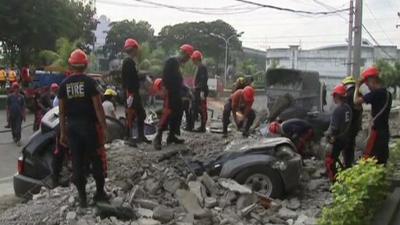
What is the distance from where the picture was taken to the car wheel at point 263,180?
7.09m

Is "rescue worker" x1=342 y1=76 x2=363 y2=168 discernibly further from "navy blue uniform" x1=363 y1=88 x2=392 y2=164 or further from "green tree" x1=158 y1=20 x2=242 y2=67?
"green tree" x1=158 y1=20 x2=242 y2=67

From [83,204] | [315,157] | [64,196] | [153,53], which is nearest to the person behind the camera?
[83,204]

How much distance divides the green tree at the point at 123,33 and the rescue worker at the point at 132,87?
65029 millimetres

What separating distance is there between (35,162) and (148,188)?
2.20 m

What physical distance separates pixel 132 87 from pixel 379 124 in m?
3.61

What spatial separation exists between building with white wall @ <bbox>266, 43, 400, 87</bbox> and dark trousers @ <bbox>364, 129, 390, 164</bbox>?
209ft

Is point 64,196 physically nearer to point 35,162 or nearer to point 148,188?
point 148,188

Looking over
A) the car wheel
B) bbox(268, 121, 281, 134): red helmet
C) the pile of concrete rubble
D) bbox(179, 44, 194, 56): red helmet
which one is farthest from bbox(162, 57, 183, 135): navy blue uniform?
the car wheel

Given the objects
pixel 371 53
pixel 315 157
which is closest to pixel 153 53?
pixel 315 157

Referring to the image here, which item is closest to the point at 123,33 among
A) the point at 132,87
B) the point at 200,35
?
the point at 200,35

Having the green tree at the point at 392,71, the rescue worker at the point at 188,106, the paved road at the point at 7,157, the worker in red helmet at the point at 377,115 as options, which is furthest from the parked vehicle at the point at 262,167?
the green tree at the point at 392,71

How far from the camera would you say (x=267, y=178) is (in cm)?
717

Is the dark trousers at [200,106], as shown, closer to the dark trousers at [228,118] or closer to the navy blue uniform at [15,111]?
the dark trousers at [228,118]

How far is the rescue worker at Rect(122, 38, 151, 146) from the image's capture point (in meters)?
8.49
